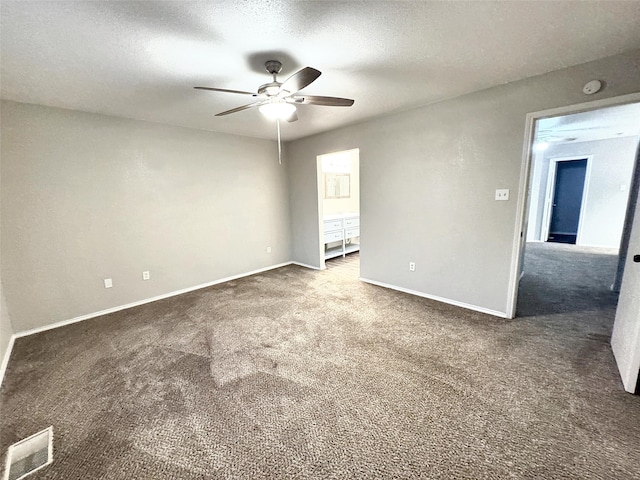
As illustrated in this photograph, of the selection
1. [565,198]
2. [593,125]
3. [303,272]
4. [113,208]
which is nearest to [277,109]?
[113,208]

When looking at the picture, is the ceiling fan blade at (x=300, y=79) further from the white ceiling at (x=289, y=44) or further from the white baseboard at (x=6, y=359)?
the white baseboard at (x=6, y=359)

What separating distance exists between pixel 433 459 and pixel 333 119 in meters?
3.52

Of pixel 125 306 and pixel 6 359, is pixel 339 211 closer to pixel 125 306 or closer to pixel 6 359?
pixel 125 306

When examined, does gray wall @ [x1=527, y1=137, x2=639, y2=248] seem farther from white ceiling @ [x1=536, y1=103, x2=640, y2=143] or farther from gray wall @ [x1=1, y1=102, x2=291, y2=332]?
gray wall @ [x1=1, y1=102, x2=291, y2=332]

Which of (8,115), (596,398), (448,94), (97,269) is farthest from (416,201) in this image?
(8,115)

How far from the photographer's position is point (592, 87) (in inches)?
82.9

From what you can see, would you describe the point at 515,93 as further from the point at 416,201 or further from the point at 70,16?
the point at 70,16

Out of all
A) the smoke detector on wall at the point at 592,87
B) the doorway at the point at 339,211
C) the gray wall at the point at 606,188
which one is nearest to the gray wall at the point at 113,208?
the doorway at the point at 339,211

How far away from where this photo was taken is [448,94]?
2.76 metres

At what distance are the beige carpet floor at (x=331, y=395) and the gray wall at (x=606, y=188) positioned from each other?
13.4ft

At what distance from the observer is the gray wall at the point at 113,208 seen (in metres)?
2.68

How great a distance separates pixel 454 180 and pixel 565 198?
6.27 metres

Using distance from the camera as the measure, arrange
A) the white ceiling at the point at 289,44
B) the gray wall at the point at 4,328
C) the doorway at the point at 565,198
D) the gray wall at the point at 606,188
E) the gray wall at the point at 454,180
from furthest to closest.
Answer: the doorway at the point at 565,198
the gray wall at the point at 606,188
the gray wall at the point at 454,180
the gray wall at the point at 4,328
the white ceiling at the point at 289,44

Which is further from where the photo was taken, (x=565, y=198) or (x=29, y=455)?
(x=565, y=198)
